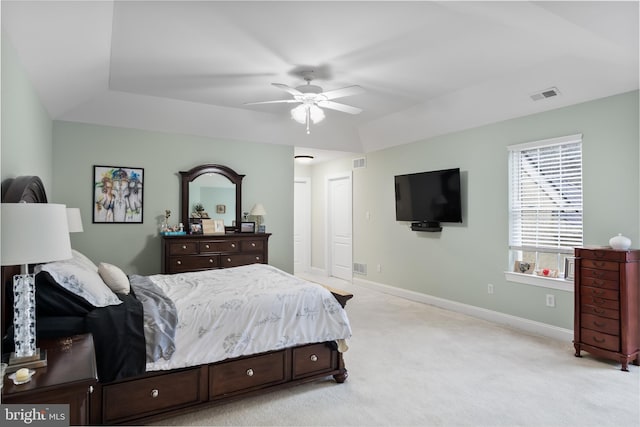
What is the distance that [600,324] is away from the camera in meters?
3.44

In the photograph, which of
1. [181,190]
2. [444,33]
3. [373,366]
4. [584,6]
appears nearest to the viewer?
[584,6]

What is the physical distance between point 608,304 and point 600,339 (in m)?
0.33

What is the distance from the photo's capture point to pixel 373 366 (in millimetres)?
3334

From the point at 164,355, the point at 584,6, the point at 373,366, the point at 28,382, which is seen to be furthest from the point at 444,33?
the point at 28,382

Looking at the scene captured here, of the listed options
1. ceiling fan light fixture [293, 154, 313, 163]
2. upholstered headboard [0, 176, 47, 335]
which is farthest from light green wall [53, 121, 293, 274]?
upholstered headboard [0, 176, 47, 335]

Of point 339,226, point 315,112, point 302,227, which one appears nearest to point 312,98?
point 315,112

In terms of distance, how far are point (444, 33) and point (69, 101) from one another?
3866mm

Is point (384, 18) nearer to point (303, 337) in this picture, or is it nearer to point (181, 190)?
point (303, 337)

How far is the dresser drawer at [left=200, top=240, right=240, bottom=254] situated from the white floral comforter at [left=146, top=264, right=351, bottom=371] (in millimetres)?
1803

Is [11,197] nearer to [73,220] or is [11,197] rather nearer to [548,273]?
[73,220]

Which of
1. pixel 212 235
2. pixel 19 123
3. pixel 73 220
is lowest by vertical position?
pixel 212 235

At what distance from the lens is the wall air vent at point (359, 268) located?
276 inches

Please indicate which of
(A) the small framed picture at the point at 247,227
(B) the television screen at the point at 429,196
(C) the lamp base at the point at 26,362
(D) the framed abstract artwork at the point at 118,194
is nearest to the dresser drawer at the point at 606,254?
(B) the television screen at the point at 429,196

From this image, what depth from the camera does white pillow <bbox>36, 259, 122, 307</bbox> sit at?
2.23 meters
